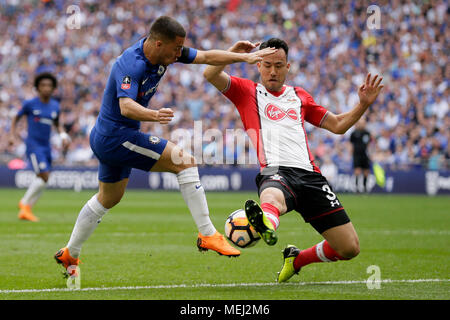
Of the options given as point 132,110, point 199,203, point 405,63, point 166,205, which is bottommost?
point 166,205

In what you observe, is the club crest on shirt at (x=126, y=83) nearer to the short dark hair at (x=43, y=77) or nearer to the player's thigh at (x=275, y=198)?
the player's thigh at (x=275, y=198)

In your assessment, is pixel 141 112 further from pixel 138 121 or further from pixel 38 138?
pixel 38 138

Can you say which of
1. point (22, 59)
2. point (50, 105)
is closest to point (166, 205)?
point (50, 105)

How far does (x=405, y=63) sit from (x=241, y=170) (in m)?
7.34

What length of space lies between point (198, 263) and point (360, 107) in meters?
2.89

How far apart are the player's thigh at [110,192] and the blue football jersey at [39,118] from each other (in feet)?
26.4

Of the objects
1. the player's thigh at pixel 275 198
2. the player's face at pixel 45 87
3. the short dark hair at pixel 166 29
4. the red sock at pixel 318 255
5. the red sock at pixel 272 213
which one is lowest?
the red sock at pixel 318 255

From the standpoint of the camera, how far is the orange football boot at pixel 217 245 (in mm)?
6222

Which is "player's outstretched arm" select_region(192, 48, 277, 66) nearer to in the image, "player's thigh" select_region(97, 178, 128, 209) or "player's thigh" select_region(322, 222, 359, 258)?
"player's thigh" select_region(97, 178, 128, 209)

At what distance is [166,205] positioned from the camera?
19016 millimetres

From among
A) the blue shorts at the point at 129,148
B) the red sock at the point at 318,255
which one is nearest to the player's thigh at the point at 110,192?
the blue shorts at the point at 129,148

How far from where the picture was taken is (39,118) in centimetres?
1441

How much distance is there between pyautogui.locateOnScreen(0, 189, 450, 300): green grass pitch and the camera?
20.4 ft
